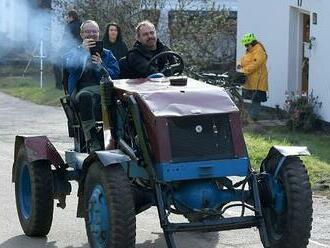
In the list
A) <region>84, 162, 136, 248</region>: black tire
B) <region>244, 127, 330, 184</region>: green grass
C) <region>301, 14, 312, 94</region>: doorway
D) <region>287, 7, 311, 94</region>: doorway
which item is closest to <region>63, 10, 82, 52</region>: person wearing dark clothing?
<region>244, 127, 330, 184</region>: green grass

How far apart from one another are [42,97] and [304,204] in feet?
48.3

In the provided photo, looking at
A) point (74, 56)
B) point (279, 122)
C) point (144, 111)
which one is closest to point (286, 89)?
point (279, 122)

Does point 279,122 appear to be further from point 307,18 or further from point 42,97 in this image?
point 42,97

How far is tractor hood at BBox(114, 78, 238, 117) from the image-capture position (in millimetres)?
7512

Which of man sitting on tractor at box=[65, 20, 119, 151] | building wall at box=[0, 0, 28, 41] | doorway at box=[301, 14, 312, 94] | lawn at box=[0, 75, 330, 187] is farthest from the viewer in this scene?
doorway at box=[301, 14, 312, 94]

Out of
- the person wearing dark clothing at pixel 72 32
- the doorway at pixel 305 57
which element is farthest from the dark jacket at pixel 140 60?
the doorway at pixel 305 57

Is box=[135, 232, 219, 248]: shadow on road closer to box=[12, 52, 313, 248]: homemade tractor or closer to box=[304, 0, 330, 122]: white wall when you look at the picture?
box=[12, 52, 313, 248]: homemade tractor

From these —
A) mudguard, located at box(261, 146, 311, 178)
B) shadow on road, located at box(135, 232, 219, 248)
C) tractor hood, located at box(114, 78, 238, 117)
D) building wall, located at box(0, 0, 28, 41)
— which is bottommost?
shadow on road, located at box(135, 232, 219, 248)

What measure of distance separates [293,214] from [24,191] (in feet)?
9.05

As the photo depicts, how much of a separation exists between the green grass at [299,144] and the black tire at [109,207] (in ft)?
14.2

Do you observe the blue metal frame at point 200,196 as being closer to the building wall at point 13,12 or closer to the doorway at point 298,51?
the building wall at point 13,12

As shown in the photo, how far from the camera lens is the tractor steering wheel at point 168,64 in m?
8.65

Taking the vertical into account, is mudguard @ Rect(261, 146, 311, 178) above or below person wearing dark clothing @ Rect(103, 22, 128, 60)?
below

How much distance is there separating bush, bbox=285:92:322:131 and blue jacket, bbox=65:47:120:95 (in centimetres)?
766
